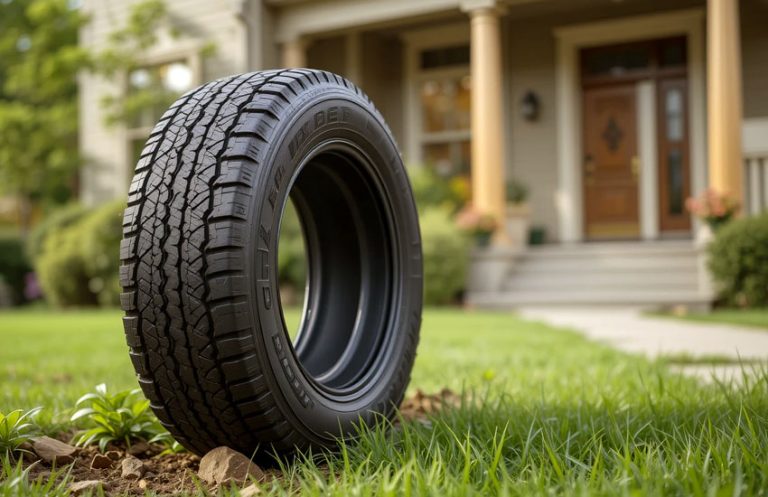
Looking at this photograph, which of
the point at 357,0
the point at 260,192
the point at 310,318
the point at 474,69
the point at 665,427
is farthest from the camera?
the point at 357,0

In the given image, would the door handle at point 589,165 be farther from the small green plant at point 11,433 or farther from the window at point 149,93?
the small green plant at point 11,433

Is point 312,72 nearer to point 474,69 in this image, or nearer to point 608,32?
point 474,69

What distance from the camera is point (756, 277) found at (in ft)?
24.7

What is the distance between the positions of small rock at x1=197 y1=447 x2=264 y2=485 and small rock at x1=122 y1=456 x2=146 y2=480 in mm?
138

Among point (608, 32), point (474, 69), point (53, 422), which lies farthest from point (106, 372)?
point (608, 32)

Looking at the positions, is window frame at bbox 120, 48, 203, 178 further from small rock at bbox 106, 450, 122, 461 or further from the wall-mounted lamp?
small rock at bbox 106, 450, 122, 461

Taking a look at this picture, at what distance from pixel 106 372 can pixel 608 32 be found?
9687 mm

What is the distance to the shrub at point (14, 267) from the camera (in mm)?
14406

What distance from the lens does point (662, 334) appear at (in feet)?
17.5

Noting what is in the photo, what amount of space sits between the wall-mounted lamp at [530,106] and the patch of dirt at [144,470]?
1039 centimetres

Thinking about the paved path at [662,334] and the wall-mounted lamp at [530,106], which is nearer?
the paved path at [662,334]

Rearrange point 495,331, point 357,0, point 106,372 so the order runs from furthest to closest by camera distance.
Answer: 1. point 357,0
2. point 495,331
3. point 106,372

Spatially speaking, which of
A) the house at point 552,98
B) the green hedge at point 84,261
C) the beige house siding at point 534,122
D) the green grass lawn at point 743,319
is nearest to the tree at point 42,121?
the house at point 552,98

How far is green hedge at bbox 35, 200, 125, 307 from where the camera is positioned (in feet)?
36.9
